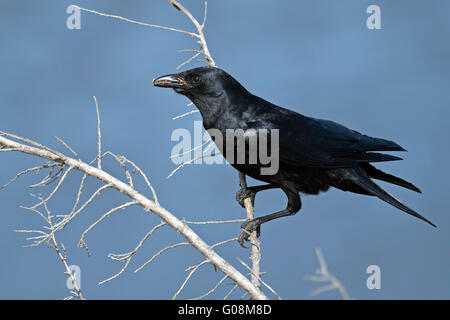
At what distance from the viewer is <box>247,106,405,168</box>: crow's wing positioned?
447 cm

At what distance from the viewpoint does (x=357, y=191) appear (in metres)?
4.80

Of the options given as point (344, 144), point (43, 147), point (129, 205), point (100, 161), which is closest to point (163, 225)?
point (129, 205)

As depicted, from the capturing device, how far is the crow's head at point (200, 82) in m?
4.55

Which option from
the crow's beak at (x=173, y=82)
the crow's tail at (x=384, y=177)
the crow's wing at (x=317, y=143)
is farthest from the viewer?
the crow's tail at (x=384, y=177)

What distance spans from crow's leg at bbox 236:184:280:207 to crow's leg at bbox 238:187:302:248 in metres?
0.31

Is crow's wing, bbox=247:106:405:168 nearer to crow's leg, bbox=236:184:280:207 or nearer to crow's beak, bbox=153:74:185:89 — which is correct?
crow's leg, bbox=236:184:280:207

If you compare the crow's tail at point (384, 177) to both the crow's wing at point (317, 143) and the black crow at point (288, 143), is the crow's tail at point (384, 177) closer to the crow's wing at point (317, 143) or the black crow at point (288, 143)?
the black crow at point (288, 143)

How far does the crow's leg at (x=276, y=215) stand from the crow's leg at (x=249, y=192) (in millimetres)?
311

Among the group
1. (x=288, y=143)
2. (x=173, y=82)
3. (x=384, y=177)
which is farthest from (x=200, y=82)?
(x=384, y=177)

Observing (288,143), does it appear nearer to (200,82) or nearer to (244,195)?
(244,195)

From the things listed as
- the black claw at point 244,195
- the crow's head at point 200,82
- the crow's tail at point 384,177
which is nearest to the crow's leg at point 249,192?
the black claw at point 244,195

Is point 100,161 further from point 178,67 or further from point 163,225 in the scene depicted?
point 178,67

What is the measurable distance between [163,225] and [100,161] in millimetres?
630

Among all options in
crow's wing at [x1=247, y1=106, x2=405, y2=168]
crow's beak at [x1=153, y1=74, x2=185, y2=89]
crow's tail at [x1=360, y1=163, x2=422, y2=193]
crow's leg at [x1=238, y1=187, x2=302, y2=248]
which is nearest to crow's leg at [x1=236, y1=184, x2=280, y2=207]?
crow's leg at [x1=238, y1=187, x2=302, y2=248]
